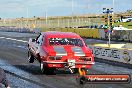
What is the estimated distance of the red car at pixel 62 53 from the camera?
49.8ft

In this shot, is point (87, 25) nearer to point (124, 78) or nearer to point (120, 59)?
point (120, 59)

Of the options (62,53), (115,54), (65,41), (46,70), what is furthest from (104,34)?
(62,53)

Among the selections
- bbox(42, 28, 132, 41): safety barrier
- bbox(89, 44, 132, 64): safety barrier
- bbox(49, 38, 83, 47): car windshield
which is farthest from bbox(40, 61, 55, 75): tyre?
bbox(42, 28, 132, 41): safety barrier

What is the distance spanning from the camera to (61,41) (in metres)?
16.2

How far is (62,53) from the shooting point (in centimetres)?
1520

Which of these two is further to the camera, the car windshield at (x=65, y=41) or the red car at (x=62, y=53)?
the car windshield at (x=65, y=41)

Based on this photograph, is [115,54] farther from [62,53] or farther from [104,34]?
[104,34]

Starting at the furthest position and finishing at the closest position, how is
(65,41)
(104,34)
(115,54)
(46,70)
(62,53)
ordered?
(104,34), (115,54), (65,41), (46,70), (62,53)

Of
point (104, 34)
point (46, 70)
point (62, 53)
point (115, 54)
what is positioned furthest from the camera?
point (104, 34)

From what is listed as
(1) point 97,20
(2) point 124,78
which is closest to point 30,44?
(2) point 124,78

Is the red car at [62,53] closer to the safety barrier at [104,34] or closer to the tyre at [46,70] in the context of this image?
the tyre at [46,70]

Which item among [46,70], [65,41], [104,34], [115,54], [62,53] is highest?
[65,41]

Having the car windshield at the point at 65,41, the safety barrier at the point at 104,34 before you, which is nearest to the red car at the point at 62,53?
the car windshield at the point at 65,41

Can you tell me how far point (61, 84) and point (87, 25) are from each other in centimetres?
6922
